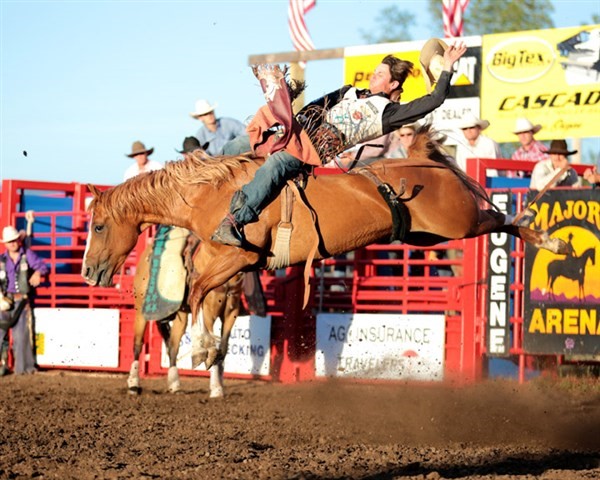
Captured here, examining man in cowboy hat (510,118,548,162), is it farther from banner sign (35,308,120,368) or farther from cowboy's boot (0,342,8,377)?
cowboy's boot (0,342,8,377)

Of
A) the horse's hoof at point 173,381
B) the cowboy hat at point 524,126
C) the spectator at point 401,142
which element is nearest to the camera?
the horse's hoof at point 173,381

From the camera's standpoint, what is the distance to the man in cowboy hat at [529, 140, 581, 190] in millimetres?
9211

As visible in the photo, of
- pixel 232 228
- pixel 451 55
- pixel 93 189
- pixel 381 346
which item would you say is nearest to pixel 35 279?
pixel 381 346

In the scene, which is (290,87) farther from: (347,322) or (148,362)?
(148,362)

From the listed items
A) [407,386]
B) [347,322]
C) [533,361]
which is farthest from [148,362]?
[533,361]

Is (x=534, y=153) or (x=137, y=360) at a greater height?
(x=534, y=153)

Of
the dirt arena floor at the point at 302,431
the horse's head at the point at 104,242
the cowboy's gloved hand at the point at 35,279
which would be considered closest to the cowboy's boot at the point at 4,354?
the cowboy's gloved hand at the point at 35,279

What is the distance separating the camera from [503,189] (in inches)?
370

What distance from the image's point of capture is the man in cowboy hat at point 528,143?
10484 millimetres

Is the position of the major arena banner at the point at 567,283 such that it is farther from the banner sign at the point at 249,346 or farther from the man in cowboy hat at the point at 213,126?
→ the man in cowboy hat at the point at 213,126

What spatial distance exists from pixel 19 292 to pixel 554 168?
6.32 meters

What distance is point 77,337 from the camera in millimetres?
11883

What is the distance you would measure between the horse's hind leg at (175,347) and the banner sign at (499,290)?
115 inches

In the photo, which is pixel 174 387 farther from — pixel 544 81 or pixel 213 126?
pixel 544 81
